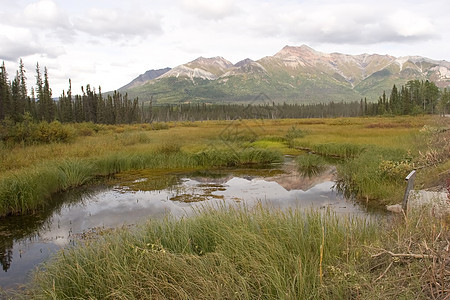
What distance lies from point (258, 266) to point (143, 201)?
30.6 feet

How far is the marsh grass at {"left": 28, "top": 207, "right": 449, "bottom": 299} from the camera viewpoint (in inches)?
157

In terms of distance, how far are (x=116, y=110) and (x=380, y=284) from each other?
9144 cm

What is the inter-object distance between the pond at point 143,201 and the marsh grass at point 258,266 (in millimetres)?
1351

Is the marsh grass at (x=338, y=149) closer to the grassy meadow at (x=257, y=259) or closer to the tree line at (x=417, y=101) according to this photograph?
the grassy meadow at (x=257, y=259)

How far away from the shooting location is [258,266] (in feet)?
15.0

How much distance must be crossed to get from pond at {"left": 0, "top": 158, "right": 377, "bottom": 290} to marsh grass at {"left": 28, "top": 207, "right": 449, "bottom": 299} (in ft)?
4.43

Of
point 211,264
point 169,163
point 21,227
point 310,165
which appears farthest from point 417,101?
point 211,264

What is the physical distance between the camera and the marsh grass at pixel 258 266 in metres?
3.99

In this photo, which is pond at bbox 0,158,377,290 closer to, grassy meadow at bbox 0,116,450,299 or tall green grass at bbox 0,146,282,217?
tall green grass at bbox 0,146,282,217

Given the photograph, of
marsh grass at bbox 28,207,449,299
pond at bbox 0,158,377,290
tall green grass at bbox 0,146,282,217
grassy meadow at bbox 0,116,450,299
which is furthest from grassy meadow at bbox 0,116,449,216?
marsh grass at bbox 28,207,449,299

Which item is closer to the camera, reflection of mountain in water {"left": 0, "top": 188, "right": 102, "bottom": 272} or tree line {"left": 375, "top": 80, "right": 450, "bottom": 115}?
reflection of mountain in water {"left": 0, "top": 188, "right": 102, "bottom": 272}

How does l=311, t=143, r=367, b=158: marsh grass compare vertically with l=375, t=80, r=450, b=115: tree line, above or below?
below

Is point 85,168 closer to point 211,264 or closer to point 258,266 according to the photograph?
point 211,264

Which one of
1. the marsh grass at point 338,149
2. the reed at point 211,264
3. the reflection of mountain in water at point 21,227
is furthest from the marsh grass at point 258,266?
the marsh grass at point 338,149
